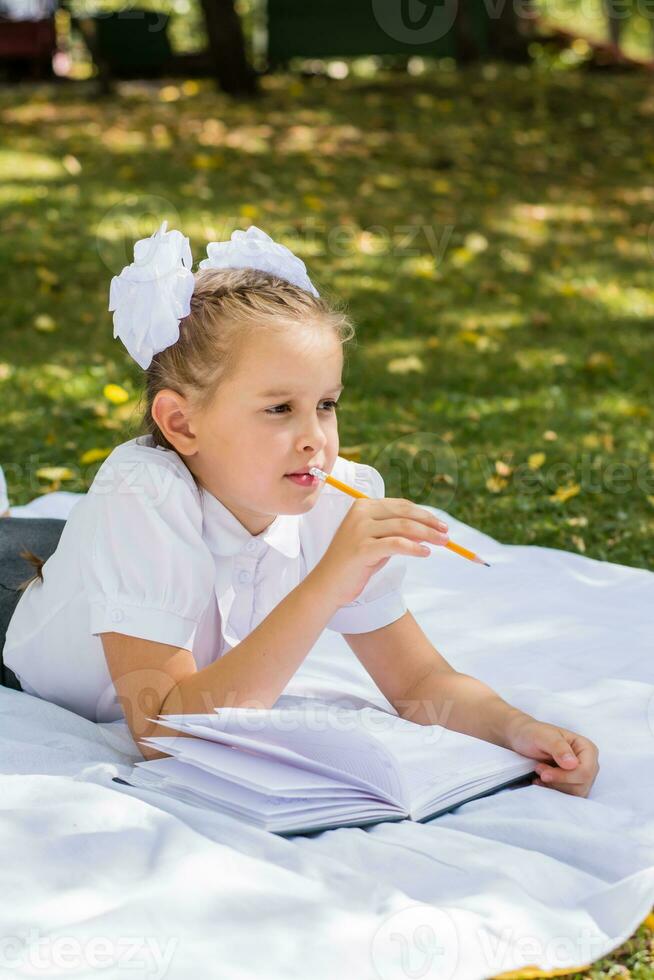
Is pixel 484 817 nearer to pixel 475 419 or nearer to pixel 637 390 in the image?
pixel 475 419

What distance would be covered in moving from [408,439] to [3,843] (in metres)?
3.04

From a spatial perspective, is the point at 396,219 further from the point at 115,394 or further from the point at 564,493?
the point at 564,493

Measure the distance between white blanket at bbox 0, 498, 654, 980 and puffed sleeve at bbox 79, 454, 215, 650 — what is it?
0.25 meters

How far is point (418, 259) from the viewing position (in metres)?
7.68

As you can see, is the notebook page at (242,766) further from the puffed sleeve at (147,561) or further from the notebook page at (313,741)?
the puffed sleeve at (147,561)

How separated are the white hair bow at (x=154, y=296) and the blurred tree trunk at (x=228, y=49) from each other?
29.3 ft

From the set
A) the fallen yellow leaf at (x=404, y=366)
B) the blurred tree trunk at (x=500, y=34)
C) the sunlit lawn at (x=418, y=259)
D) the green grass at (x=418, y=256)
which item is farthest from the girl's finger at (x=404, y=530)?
the blurred tree trunk at (x=500, y=34)

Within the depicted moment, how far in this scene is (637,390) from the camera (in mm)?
5586

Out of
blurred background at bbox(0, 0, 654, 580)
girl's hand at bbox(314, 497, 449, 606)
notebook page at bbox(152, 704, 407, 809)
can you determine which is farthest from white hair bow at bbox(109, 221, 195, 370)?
notebook page at bbox(152, 704, 407, 809)

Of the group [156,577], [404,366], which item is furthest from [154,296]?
[404,366]

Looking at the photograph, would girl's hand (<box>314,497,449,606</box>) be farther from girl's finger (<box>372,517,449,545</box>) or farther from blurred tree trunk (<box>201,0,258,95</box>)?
blurred tree trunk (<box>201,0,258,95</box>)

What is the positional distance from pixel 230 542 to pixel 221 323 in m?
0.38

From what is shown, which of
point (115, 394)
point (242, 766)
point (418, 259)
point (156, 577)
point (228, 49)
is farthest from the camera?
point (228, 49)

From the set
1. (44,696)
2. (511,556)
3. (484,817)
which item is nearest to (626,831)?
(484,817)
